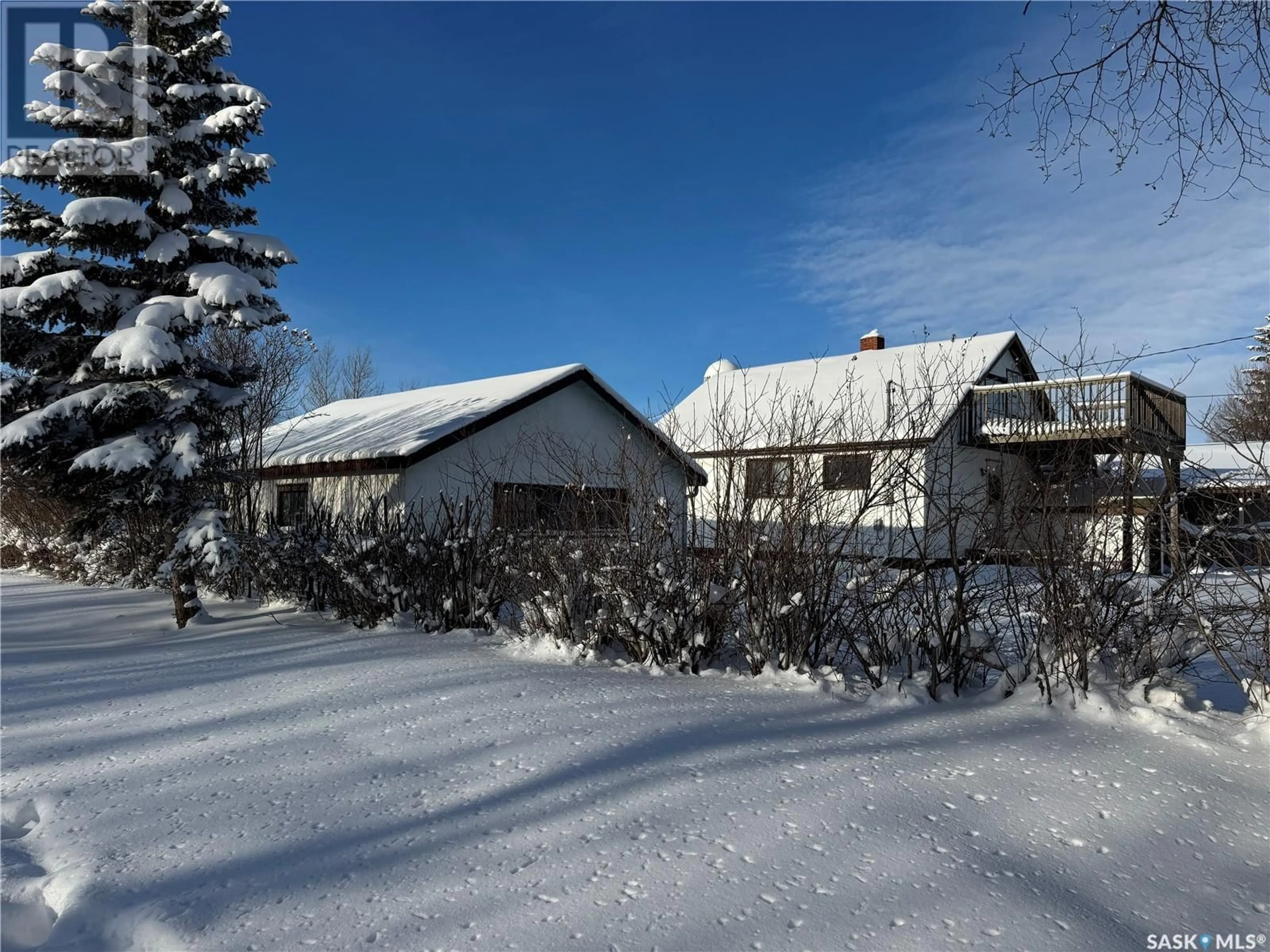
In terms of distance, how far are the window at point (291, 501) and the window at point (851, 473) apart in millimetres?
10003

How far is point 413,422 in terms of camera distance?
45.0 feet

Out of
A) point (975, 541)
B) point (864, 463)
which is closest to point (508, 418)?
point (864, 463)

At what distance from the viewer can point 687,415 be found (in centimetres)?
2302

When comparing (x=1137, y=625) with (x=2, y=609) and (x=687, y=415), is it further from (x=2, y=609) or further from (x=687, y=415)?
(x=687, y=415)

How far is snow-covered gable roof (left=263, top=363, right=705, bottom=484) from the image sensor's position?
12039 millimetres

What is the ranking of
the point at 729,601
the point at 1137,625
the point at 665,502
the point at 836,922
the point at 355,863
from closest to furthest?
the point at 836,922 < the point at 355,863 < the point at 1137,625 < the point at 729,601 < the point at 665,502

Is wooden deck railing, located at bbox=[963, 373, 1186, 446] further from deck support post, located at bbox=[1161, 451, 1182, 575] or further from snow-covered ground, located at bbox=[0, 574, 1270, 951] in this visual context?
snow-covered ground, located at bbox=[0, 574, 1270, 951]

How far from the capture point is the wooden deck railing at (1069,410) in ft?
19.3

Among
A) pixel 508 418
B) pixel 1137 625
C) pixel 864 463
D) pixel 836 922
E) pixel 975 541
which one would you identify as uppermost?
pixel 508 418

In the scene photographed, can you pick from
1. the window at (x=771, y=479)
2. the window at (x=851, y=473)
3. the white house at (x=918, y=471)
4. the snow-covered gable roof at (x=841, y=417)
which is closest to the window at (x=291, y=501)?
the snow-covered gable roof at (x=841, y=417)

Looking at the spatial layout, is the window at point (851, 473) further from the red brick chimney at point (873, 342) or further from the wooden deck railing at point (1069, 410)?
the red brick chimney at point (873, 342)

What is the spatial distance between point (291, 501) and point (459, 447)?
405 cm

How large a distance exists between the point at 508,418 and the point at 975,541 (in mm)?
9255

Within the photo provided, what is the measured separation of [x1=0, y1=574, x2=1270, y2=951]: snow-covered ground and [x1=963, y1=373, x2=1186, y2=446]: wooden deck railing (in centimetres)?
206
